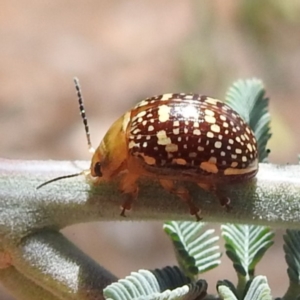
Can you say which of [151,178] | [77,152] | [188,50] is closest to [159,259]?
[77,152]

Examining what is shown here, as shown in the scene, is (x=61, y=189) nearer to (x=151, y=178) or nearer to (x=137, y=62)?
(x=151, y=178)

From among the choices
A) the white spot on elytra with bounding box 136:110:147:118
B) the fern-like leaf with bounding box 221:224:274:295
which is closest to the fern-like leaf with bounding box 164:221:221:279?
the fern-like leaf with bounding box 221:224:274:295

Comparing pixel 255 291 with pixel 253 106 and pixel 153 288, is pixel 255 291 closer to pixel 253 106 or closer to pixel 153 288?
pixel 153 288

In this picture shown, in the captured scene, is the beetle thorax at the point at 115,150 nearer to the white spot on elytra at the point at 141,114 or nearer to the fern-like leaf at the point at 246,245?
the white spot on elytra at the point at 141,114

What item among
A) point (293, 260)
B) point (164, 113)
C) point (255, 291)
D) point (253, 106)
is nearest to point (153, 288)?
point (255, 291)

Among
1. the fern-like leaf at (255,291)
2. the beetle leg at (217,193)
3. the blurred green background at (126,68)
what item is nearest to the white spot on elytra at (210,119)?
the beetle leg at (217,193)

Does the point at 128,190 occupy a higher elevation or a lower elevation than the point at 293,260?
higher
